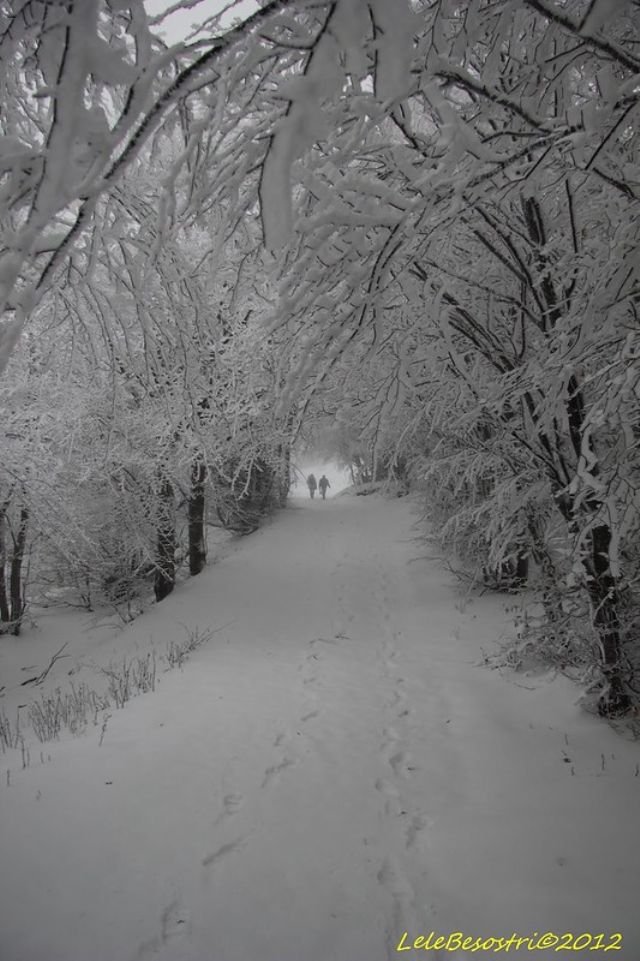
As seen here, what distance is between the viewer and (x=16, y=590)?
35.1 ft

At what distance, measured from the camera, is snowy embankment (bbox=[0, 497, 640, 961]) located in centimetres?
224

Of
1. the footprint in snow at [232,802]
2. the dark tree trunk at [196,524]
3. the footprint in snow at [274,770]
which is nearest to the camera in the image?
the footprint in snow at [232,802]

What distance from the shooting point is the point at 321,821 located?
9.86 ft

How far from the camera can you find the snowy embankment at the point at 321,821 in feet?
7.36

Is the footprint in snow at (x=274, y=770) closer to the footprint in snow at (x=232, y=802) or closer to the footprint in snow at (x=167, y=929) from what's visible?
the footprint in snow at (x=232, y=802)

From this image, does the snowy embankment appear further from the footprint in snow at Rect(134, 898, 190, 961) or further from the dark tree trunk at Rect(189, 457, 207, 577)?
the dark tree trunk at Rect(189, 457, 207, 577)

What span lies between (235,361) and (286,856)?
20.1ft

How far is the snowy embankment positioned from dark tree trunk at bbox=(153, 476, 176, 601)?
5138mm

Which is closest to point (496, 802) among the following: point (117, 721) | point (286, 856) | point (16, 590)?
point (286, 856)

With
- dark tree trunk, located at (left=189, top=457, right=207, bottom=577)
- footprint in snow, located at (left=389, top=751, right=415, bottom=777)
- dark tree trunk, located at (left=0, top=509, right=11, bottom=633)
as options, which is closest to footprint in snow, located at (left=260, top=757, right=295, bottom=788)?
footprint in snow, located at (left=389, top=751, right=415, bottom=777)

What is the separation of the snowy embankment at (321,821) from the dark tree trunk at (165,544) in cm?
514

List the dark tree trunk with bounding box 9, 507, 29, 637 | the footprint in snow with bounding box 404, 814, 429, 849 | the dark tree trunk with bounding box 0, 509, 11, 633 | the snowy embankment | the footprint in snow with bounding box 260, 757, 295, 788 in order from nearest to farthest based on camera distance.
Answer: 1. the snowy embankment
2. the footprint in snow with bounding box 404, 814, 429, 849
3. the footprint in snow with bounding box 260, 757, 295, 788
4. the dark tree trunk with bounding box 0, 509, 11, 633
5. the dark tree trunk with bounding box 9, 507, 29, 637

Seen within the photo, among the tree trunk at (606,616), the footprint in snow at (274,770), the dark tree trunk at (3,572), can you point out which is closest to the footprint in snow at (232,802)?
the footprint in snow at (274,770)

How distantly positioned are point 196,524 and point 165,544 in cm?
84
